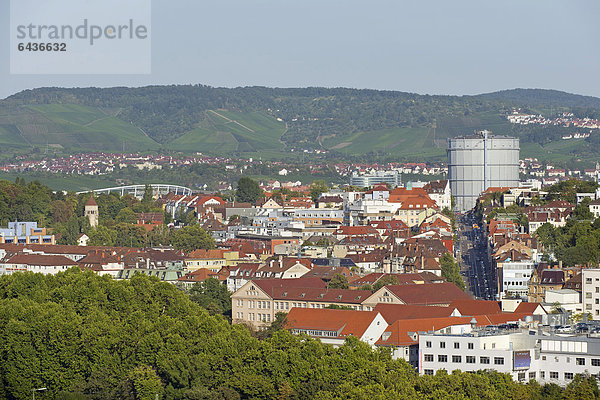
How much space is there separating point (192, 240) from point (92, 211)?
27632 millimetres

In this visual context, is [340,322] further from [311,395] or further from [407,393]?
[407,393]

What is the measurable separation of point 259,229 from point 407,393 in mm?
83836

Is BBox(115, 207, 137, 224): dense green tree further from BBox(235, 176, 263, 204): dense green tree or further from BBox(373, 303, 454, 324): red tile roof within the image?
BBox(373, 303, 454, 324): red tile roof

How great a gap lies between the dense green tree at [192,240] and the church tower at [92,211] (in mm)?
20719

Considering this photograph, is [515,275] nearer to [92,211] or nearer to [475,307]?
[475,307]

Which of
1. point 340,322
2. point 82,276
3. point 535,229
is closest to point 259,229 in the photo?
point 535,229

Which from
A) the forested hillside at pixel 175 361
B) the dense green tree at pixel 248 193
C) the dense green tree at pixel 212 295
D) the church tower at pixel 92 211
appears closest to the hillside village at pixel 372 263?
the church tower at pixel 92 211

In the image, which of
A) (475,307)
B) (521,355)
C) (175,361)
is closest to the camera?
(521,355)

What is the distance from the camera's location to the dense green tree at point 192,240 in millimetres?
121438

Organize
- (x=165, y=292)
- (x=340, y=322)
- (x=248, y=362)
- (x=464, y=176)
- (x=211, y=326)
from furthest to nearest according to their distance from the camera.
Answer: (x=464, y=176)
(x=165, y=292)
(x=340, y=322)
(x=211, y=326)
(x=248, y=362)

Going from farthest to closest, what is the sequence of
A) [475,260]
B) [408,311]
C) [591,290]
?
[475,260], [591,290], [408,311]

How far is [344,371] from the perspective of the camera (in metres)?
54.9

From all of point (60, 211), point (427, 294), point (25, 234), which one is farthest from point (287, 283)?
point (60, 211)

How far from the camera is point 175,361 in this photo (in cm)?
5966
